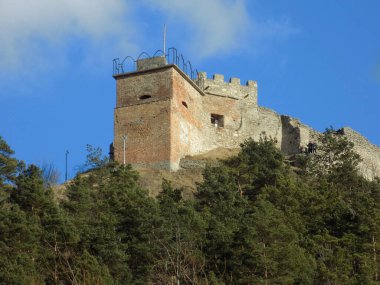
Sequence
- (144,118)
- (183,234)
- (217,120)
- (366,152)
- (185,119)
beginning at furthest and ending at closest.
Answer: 1. (366,152)
2. (217,120)
3. (185,119)
4. (144,118)
5. (183,234)

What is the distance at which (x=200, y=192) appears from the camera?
109 ft

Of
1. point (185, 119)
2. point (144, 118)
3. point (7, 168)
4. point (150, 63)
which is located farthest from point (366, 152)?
point (7, 168)

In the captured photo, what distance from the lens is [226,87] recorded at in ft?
158

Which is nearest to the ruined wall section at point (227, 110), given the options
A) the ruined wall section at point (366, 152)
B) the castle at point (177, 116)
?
the castle at point (177, 116)

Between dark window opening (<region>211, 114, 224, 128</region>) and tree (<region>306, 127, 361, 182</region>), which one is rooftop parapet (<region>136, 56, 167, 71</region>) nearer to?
dark window opening (<region>211, 114, 224, 128</region>)

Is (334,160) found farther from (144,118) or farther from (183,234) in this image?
(183,234)

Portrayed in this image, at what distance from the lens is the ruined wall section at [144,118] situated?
41.1 m

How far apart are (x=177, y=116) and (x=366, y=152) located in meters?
14.7

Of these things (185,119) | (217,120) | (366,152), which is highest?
(217,120)

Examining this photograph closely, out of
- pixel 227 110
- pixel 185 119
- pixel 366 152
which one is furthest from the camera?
pixel 366 152

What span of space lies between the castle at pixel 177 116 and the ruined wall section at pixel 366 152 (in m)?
2.77

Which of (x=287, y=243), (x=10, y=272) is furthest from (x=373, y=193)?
(x=10, y=272)

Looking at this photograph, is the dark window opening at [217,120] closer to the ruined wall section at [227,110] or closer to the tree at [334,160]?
the ruined wall section at [227,110]

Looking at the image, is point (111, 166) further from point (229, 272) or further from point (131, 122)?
point (229, 272)
